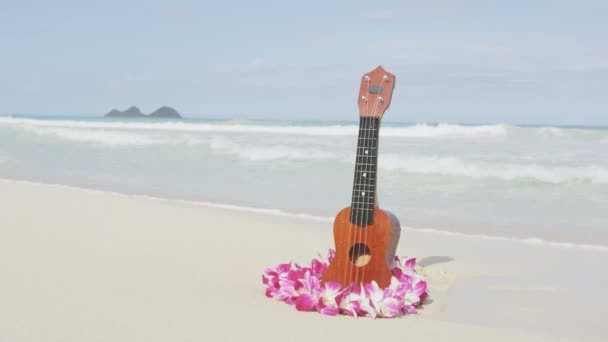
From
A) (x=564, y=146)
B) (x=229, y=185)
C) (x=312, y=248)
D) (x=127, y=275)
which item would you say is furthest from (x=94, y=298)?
(x=564, y=146)

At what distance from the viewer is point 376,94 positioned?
323cm

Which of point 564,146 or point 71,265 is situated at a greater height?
point 564,146

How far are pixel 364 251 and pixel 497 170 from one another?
748 cm

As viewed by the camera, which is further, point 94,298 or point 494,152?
point 494,152

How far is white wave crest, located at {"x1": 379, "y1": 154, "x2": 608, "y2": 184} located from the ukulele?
6.76 metres

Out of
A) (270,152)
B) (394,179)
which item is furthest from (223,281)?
(270,152)

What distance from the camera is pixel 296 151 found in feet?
45.1

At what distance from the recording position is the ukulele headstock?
10.5ft

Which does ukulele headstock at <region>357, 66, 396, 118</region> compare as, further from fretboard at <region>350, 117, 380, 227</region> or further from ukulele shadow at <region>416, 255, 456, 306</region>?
ukulele shadow at <region>416, 255, 456, 306</region>

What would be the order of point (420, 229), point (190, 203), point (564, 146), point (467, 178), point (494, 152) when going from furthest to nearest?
point (564, 146), point (494, 152), point (467, 178), point (190, 203), point (420, 229)

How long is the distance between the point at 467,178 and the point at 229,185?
3.51m

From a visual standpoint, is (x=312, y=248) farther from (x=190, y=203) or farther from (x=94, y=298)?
(x=190, y=203)

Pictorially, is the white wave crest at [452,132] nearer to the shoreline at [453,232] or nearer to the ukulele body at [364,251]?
the shoreline at [453,232]

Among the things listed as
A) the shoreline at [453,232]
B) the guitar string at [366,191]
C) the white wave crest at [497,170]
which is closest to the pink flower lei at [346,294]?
the guitar string at [366,191]
